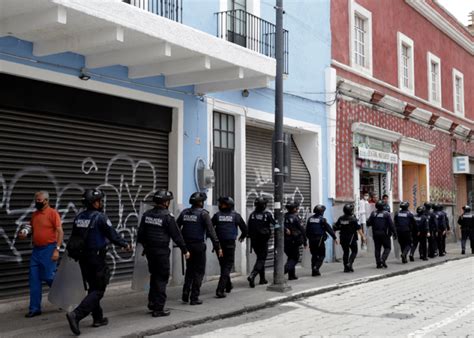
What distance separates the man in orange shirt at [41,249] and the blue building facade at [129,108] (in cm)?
71

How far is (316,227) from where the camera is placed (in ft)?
42.2

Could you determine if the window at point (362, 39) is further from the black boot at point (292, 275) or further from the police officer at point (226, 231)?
the police officer at point (226, 231)

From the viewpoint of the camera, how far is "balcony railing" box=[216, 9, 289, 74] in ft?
41.0

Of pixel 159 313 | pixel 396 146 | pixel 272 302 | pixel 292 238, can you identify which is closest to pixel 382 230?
pixel 292 238

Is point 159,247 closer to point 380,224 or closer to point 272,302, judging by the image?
point 272,302

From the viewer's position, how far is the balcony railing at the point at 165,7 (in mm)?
10438

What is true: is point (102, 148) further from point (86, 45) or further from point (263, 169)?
point (263, 169)

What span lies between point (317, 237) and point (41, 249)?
6.66m

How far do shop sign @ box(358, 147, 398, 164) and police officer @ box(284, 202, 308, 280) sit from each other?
624 cm

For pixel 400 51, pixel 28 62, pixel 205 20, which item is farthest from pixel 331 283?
pixel 400 51

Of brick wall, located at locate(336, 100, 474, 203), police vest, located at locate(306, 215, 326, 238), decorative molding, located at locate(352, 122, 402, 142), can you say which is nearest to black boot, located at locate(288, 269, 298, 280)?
police vest, located at locate(306, 215, 326, 238)

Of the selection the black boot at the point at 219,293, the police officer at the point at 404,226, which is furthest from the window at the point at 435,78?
the black boot at the point at 219,293

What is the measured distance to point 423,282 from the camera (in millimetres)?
12344

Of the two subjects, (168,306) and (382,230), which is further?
(382,230)
